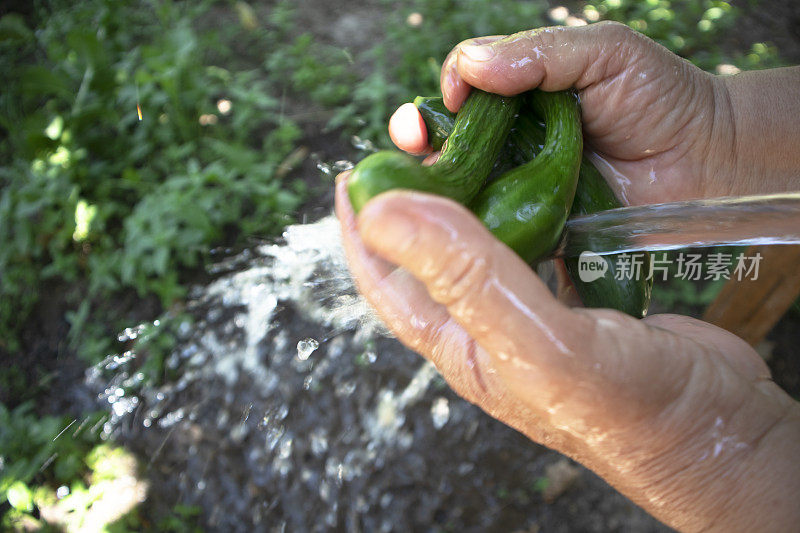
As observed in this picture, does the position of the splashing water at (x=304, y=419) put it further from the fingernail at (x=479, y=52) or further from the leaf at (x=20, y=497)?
the fingernail at (x=479, y=52)

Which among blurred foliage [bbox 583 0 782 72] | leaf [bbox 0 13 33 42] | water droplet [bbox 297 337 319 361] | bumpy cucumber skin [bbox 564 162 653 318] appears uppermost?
bumpy cucumber skin [bbox 564 162 653 318]

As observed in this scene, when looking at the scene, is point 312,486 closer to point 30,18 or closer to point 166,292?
point 166,292

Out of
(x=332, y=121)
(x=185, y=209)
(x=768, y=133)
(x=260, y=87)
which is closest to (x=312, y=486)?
(x=185, y=209)

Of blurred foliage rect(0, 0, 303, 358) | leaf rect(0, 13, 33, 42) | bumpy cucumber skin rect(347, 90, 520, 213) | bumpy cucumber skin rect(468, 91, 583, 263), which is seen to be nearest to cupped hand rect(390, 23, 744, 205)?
bumpy cucumber skin rect(347, 90, 520, 213)

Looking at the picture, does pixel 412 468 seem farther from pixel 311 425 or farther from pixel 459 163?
pixel 459 163

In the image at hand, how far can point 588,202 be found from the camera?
218cm

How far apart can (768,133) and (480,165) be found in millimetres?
1578

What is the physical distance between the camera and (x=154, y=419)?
343 cm

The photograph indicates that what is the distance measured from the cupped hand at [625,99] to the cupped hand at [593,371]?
2.24ft

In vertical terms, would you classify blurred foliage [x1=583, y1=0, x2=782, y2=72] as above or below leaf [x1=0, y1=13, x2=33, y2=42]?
above

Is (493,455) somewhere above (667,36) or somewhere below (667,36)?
below

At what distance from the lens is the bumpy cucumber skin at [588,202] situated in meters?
2.08

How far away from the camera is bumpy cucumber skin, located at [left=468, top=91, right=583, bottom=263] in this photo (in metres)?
1.77

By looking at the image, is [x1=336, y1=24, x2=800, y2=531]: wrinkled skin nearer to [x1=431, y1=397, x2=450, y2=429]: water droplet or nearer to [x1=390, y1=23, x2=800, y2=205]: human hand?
[x1=390, y1=23, x2=800, y2=205]: human hand
